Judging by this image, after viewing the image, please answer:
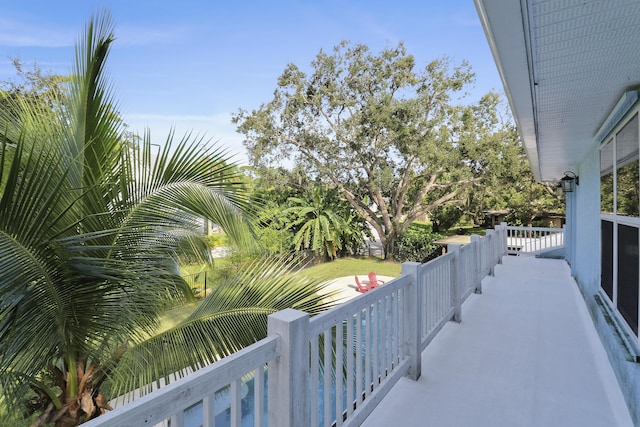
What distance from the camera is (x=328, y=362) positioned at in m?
2.11

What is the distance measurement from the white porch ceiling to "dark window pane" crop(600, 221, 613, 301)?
130cm

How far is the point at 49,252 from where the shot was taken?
2.24 metres

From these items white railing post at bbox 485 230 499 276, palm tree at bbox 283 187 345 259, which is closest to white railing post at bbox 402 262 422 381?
white railing post at bbox 485 230 499 276

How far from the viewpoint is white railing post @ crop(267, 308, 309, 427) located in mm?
1663

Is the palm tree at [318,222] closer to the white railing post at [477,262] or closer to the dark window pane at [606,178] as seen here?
the white railing post at [477,262]

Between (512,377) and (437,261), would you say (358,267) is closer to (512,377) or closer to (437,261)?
(437,261)

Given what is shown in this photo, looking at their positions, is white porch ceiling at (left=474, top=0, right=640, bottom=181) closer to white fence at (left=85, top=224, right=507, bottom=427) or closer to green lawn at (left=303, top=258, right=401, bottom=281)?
white fence at (left=85, top=224, right=507, bottom=427)

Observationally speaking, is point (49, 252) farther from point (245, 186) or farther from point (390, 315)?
point (390, 315)

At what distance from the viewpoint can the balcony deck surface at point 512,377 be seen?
2.63m

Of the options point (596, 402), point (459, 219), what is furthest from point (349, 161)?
point (459, 219)

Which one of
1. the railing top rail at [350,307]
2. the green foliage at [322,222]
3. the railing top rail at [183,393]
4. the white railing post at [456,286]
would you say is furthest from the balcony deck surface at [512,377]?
the green foliage at [322,222]

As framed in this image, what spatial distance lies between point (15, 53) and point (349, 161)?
12.8m

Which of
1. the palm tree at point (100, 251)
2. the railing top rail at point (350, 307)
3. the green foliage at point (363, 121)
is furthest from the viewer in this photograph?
the green foliage at point (363, 121)

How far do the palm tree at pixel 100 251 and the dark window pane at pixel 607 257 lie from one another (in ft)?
10.5
